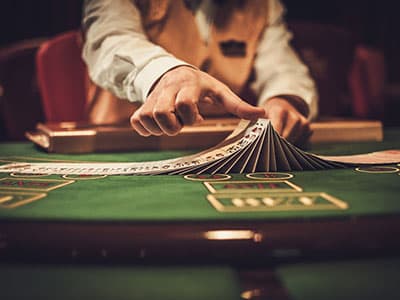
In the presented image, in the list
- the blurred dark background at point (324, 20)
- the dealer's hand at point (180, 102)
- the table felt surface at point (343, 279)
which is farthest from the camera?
the blurred dark background at point (324, 20)

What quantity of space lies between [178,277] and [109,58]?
49.0 inches

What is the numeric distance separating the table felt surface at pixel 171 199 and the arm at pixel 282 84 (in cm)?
40

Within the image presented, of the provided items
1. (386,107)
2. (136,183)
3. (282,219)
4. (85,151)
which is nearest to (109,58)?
(85,151)

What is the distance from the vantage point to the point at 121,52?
1.64 metres

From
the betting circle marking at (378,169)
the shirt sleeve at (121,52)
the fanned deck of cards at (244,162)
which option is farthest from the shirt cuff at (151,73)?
the betting circle marking at (378,169)

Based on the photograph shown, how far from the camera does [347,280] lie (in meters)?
0.55

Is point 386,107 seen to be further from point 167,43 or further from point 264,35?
point 167,43

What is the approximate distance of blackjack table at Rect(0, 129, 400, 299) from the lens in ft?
1.77

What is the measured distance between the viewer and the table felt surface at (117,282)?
53 centimetres

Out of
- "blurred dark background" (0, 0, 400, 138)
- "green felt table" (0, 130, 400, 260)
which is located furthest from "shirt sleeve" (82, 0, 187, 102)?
"blurred dark background" (0, 0, 400, 138)

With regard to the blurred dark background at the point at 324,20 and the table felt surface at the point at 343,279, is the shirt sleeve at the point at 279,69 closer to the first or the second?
the table felt surface at the point at 343,279

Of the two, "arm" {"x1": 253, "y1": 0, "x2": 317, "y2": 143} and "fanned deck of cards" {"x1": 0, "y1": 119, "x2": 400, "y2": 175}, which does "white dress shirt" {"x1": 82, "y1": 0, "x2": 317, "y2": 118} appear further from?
"fanned deck of cards" {"x1": 0, "y1": 119, "x2": 400, "y2": 175}

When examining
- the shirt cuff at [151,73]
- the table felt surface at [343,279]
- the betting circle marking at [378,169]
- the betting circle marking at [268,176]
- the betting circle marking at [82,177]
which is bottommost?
the table felt surface at [343,279]

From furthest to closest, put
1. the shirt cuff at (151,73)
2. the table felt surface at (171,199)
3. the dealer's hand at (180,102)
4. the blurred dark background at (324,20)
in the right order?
the blurred dark background at (324,20) < the shirt cuff at (151,73) < the dealer's hand at (180,102) < the table felt surface at (171,199)
